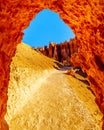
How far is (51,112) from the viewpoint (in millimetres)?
33312

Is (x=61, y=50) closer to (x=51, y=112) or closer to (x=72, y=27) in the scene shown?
(x=51, y=112)

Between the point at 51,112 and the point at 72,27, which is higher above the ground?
the point at 72,27

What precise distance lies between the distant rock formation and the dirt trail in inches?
3278

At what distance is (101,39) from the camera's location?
13242 mm

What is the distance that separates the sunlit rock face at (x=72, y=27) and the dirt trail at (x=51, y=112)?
567 inches

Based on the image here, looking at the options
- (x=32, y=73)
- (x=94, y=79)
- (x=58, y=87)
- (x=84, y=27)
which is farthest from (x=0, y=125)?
(x=32, y=73)

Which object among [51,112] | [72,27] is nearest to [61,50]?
[51,112]

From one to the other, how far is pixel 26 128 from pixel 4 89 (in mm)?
14962

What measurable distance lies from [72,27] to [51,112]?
61.6 feet

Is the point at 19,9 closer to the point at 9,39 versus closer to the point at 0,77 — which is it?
the point at 9,39

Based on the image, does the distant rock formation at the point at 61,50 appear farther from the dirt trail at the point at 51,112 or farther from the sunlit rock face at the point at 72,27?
the sunlit rock face at the point at 72,27

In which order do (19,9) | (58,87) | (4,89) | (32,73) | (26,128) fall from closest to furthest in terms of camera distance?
(19,9), (4,89), (26,128), (58,87), (32,73)

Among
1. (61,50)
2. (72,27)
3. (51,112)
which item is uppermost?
(72,27)

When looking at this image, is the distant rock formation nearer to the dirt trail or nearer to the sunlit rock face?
the dirt trail
